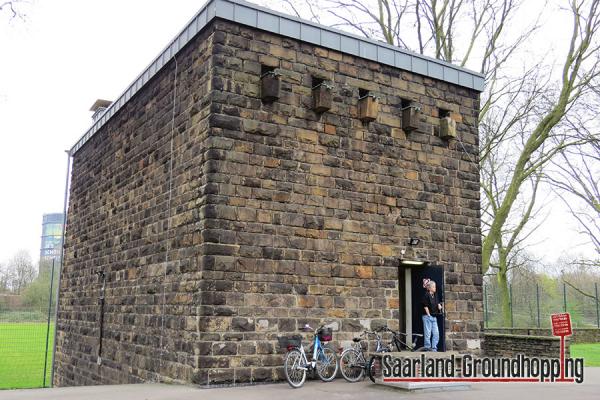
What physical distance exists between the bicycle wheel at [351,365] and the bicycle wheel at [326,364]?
0.47ft

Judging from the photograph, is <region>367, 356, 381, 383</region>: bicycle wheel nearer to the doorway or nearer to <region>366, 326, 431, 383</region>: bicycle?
<region>366, 326, 431, 383</region>: bicycle

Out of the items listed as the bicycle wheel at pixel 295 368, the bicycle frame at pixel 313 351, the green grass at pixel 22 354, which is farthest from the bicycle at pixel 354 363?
the green grass at pixel 22 354

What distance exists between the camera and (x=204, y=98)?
9609 mm

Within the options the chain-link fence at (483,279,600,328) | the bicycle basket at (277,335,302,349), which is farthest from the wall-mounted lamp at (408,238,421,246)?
the chain-link fence at (483,279,600,328)

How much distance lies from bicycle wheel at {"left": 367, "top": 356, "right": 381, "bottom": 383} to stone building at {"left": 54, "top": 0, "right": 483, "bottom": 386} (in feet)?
2.24

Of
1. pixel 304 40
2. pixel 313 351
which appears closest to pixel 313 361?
pixel 313 351

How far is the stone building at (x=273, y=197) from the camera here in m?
9.30

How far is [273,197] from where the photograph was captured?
9.77 meters

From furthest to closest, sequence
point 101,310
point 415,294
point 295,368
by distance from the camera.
Answer: point 101,310, point 415,294, point 295,368

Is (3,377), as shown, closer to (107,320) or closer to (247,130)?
(107,320)

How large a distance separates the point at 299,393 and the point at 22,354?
19.7 m

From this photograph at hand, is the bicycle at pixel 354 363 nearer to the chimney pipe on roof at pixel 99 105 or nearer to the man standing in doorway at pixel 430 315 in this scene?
the man standing in doorway at pixel 430 315

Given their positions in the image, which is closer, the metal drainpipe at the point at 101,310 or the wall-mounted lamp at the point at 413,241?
the wall-mounted lamp at the point at 413,241

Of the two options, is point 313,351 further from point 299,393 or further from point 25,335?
point 25,335
